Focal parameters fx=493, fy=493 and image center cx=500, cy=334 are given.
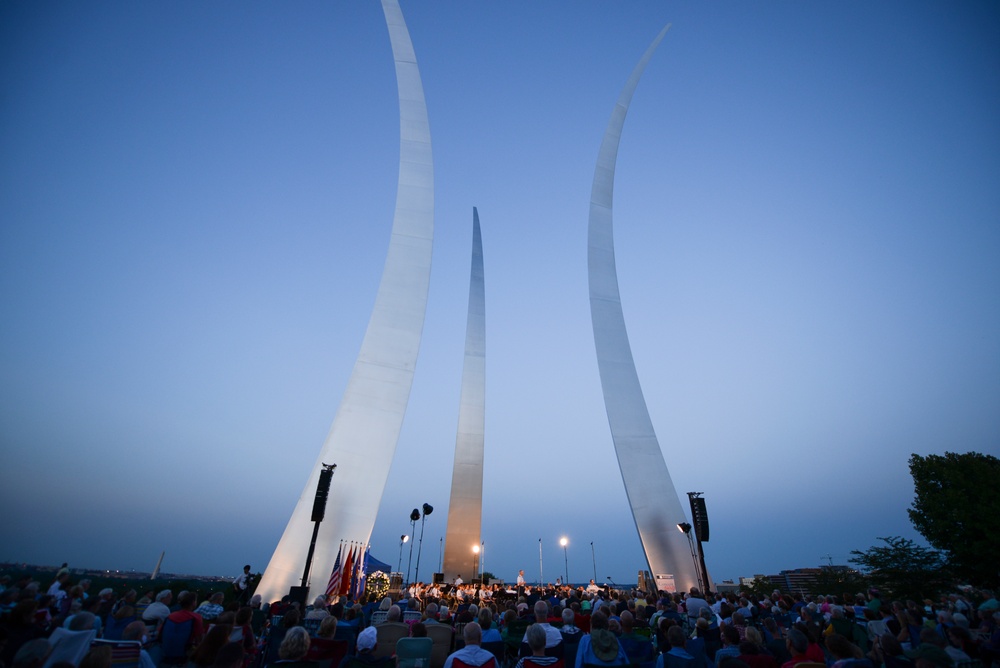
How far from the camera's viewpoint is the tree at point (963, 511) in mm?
19141

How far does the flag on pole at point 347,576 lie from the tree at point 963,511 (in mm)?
23369

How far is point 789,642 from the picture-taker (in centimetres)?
368

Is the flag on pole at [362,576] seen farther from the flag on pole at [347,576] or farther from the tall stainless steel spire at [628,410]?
the tall stainless steel spire at [628,410]

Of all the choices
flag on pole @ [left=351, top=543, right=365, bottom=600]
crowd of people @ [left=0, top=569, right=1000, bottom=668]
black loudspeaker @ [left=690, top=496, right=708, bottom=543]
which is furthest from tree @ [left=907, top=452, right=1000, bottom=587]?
flag on pole @ [left=351, top=543, right=365, bottom=600]

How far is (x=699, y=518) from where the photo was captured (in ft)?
40.5

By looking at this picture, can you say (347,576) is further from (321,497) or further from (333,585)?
(321,497)

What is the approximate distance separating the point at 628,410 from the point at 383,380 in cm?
842

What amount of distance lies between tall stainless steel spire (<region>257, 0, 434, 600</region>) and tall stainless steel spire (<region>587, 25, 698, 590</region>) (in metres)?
6.90

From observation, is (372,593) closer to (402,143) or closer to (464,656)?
(464,656)

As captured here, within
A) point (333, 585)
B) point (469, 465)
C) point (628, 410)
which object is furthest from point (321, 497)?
point (469, 465)

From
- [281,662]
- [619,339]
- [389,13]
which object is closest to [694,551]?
[619,339]

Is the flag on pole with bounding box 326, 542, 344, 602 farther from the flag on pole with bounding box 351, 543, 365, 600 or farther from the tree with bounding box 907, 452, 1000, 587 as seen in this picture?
the tree with bounding box 907, 452, 1000, 587

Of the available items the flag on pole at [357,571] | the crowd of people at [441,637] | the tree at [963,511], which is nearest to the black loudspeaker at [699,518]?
the crowd of people at [441,637]

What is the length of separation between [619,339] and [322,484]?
459 inches
